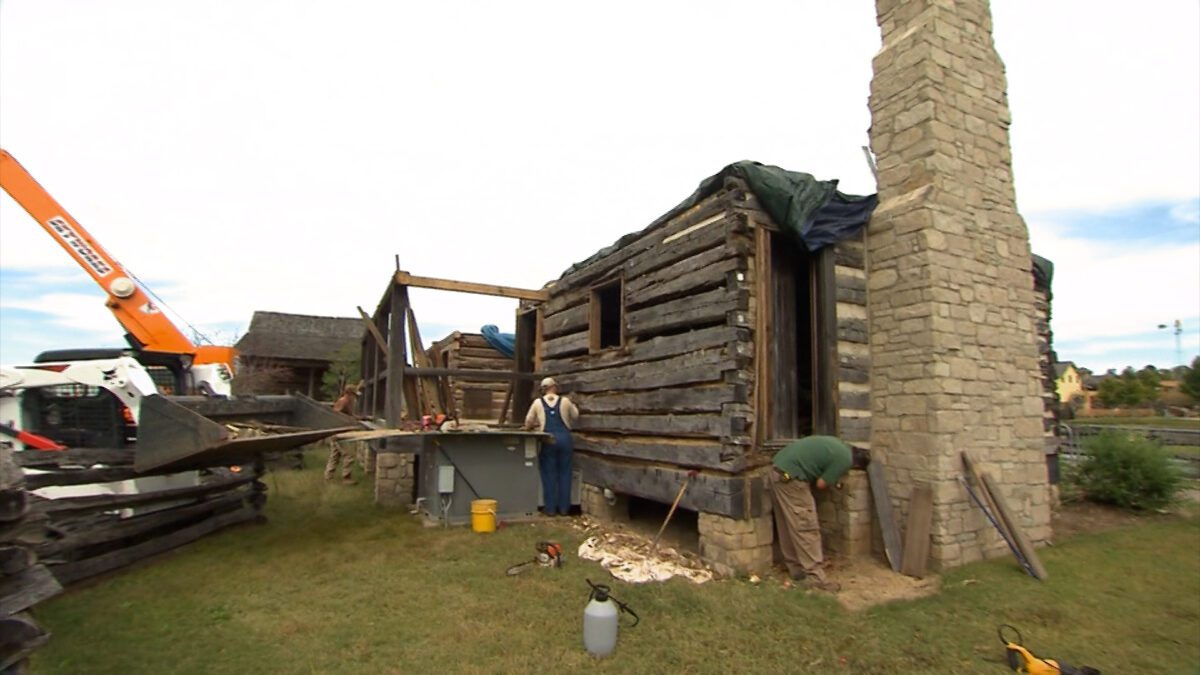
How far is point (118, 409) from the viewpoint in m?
7.79

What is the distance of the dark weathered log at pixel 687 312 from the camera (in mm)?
6852

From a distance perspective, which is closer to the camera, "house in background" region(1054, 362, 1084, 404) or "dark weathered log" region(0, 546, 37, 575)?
"dark weathered log" region(0, 546, 37, 575)

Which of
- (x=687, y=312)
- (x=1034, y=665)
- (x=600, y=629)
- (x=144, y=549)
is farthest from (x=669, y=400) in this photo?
(x=144, y=549)

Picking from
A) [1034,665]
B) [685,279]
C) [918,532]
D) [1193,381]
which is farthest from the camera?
[1193,381]

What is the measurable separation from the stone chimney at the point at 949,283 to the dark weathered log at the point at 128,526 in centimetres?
836

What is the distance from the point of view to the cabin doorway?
717 centimetres

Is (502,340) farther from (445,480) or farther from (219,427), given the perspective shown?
(219,427)

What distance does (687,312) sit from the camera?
756 centimetres

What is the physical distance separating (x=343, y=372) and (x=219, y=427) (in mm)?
18946

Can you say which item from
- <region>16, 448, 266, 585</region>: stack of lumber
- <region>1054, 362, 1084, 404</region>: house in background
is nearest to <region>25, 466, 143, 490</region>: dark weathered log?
<region>16, 448, 266, 585</region>: stack of lumber

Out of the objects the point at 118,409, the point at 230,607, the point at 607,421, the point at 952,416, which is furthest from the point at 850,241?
the point at 118,409

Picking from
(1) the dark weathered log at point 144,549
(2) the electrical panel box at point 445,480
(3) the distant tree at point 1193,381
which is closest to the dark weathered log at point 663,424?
(2) the electrical panel box at point 445,480

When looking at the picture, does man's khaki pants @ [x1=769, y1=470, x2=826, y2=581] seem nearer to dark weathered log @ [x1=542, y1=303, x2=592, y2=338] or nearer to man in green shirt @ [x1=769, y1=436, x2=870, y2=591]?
man in green shirt @ [x1=769, y1=436, x2=870, y2=591]

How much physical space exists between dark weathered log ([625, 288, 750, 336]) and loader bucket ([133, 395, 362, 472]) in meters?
4.01
